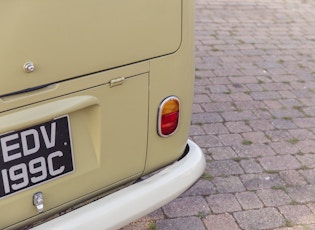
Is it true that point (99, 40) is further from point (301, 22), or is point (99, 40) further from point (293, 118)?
point (301, 22)

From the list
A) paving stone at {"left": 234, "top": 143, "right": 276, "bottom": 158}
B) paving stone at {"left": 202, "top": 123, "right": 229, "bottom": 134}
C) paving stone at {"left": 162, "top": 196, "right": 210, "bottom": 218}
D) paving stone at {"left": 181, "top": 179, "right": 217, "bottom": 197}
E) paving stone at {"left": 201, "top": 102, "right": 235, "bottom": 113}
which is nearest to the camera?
paving stone at {"left": 162, "top": 196, "right": 210, "bottom": 218}

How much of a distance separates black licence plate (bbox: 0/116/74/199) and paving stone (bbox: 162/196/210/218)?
4.29 feet

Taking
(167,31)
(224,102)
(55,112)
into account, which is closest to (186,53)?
(167,31)

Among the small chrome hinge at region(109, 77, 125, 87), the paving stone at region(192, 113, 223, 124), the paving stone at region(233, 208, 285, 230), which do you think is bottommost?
→ the paving stone at region(233, 208, 285, 230)

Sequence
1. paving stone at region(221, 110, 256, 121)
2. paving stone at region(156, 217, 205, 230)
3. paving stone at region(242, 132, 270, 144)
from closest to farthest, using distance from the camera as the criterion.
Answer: paving stone at region(156, 217, 205, 230), paving stone at region(242, 132, 270, 144), paving stone at region(221, 110, 256, 121)

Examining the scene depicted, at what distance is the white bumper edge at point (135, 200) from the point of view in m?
2.27

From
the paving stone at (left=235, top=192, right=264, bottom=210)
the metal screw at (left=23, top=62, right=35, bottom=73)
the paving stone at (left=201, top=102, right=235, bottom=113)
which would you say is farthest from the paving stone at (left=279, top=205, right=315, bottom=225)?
the metal screw at (left=23, top=62, right=35, bottom=73)

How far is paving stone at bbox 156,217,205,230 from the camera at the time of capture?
3.24m

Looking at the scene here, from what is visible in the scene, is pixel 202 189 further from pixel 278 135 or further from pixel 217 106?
pixel 217 106

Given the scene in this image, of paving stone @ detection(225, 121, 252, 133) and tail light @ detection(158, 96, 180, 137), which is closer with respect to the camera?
tail light @ detection(158, 96, 180, 137)

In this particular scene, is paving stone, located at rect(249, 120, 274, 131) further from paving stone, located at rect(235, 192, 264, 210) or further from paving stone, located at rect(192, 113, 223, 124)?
paving stone, located at rect(235, 192, 264, 210)

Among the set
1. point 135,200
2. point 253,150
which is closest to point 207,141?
point 253,150

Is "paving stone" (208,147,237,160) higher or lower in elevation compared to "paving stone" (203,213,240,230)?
higher

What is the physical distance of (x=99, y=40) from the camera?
7.12ft
